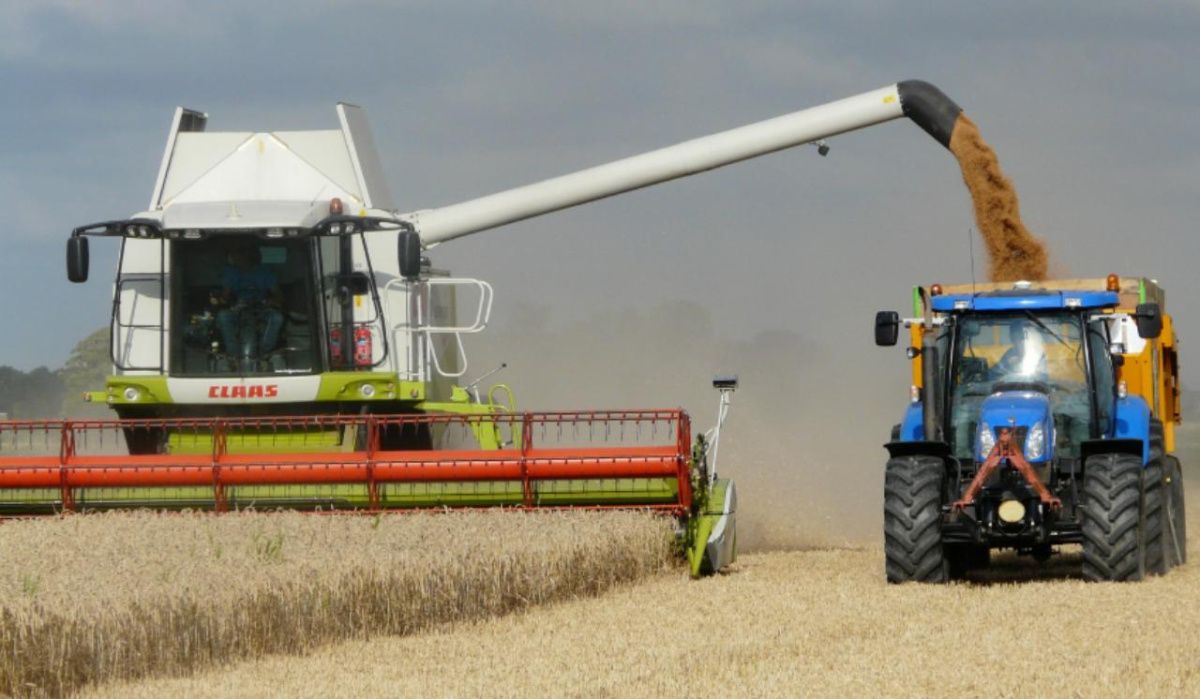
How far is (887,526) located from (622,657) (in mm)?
2506


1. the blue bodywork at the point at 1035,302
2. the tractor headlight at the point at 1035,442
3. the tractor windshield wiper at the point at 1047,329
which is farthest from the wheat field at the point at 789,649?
the blue bodywork at the point at 1035,302

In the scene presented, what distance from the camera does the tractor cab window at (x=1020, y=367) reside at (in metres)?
9.31

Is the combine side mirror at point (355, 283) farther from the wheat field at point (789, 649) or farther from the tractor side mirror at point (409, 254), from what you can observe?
the wheat field at point (789, 649)

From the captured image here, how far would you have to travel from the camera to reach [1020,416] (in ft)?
29.1

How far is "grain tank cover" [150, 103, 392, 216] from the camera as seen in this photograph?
11.6 meters

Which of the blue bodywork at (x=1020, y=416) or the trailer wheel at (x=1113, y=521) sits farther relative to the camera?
the blue bodywork at (x=1020, y=416)

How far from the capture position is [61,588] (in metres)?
6.70

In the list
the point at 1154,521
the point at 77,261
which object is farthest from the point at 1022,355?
the point at 77,261

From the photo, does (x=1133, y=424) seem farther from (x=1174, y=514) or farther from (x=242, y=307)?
(x=242, y=307)

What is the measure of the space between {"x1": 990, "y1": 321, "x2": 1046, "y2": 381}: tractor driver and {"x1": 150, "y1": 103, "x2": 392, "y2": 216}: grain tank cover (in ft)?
13.8

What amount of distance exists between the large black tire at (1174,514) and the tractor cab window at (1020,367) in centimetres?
92

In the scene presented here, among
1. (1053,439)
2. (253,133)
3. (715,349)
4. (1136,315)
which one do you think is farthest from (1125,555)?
(715,349)

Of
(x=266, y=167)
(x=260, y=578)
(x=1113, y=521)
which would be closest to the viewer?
(x=260, y=578)

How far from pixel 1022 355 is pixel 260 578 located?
4201mm
